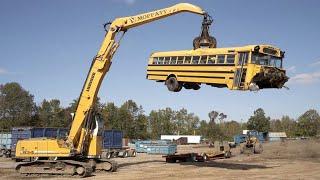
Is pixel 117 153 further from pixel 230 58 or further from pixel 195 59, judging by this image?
pixel 230 58

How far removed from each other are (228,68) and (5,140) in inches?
1243

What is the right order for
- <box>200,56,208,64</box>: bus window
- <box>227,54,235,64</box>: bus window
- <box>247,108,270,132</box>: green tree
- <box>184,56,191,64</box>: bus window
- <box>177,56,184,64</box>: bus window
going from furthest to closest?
1. <box>247,108,270,132</box>: green tree
2. <box>177,56,184,64</box>: bus window
3. <box>184,56,191,64</box>: bus window
4. <box>200,56,208,64</box>: bus window
5. <box>227,54,235,64</box>: bus window

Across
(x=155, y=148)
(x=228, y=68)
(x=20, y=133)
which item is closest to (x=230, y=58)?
(x=228, y=68)

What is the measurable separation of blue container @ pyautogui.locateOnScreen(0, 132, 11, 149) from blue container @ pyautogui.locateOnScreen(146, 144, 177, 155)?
727 inches

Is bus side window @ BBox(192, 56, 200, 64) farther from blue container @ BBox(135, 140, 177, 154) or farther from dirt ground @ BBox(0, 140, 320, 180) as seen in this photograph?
blue container @ BBox(135, 140, 177, 154)

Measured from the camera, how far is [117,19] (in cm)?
2678

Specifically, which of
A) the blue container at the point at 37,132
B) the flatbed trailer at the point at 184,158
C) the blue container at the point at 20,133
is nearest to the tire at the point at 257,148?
the flatbed trailer at the point at 184,158

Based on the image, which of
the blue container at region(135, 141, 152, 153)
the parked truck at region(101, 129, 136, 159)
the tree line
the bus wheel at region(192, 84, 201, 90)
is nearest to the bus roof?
the bus wheel at region(192, 84, 201, 90)

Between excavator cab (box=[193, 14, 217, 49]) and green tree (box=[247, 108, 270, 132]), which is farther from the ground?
excavator cab (box=[193, 14, 217, 49])

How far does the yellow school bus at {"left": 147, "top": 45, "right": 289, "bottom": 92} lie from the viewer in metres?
21.4

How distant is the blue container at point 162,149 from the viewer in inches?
→ 2119

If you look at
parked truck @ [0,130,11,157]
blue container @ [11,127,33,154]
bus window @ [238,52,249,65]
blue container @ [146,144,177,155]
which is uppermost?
bus window @ [238,52,249,65]

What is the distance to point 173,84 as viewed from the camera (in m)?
24.6

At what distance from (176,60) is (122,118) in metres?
95.7
